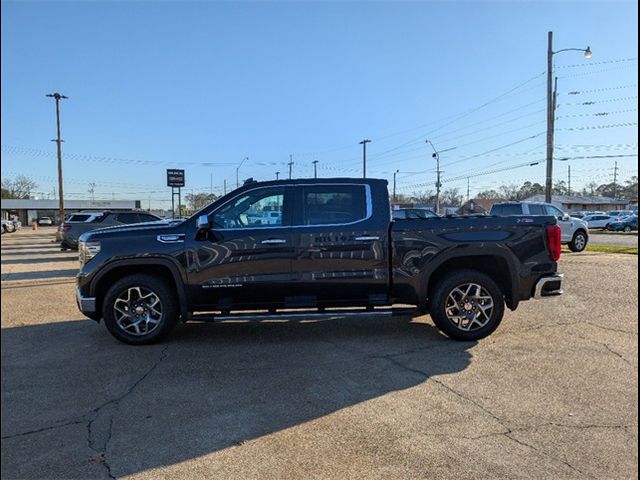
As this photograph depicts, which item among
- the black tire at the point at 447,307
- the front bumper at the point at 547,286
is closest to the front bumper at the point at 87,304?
the black tire at the point at 447,307

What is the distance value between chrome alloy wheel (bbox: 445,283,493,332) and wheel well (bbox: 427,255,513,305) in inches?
11.5

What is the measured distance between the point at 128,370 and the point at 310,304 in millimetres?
2120

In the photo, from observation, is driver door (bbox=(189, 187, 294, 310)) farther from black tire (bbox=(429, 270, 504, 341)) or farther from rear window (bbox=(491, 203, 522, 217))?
rear window (bbox=(491, 203, 522, 217))

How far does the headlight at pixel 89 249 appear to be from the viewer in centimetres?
577

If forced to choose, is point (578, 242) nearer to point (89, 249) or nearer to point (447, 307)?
point (447, 307)

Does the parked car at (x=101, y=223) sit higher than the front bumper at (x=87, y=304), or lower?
higher

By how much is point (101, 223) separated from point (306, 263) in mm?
16272

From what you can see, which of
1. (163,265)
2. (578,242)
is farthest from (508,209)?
(163,265)

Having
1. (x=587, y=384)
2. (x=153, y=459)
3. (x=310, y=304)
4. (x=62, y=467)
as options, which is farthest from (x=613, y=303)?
(x=62, y=467)

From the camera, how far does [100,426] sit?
365 cm

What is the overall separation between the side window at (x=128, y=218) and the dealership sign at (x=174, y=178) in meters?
4.73

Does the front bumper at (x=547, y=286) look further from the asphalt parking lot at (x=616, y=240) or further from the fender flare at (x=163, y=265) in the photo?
the asphalt parking lot at (x=616, y=240)

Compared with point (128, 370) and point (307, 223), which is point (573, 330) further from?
point (128, 370)

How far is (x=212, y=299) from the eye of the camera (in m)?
5.76
